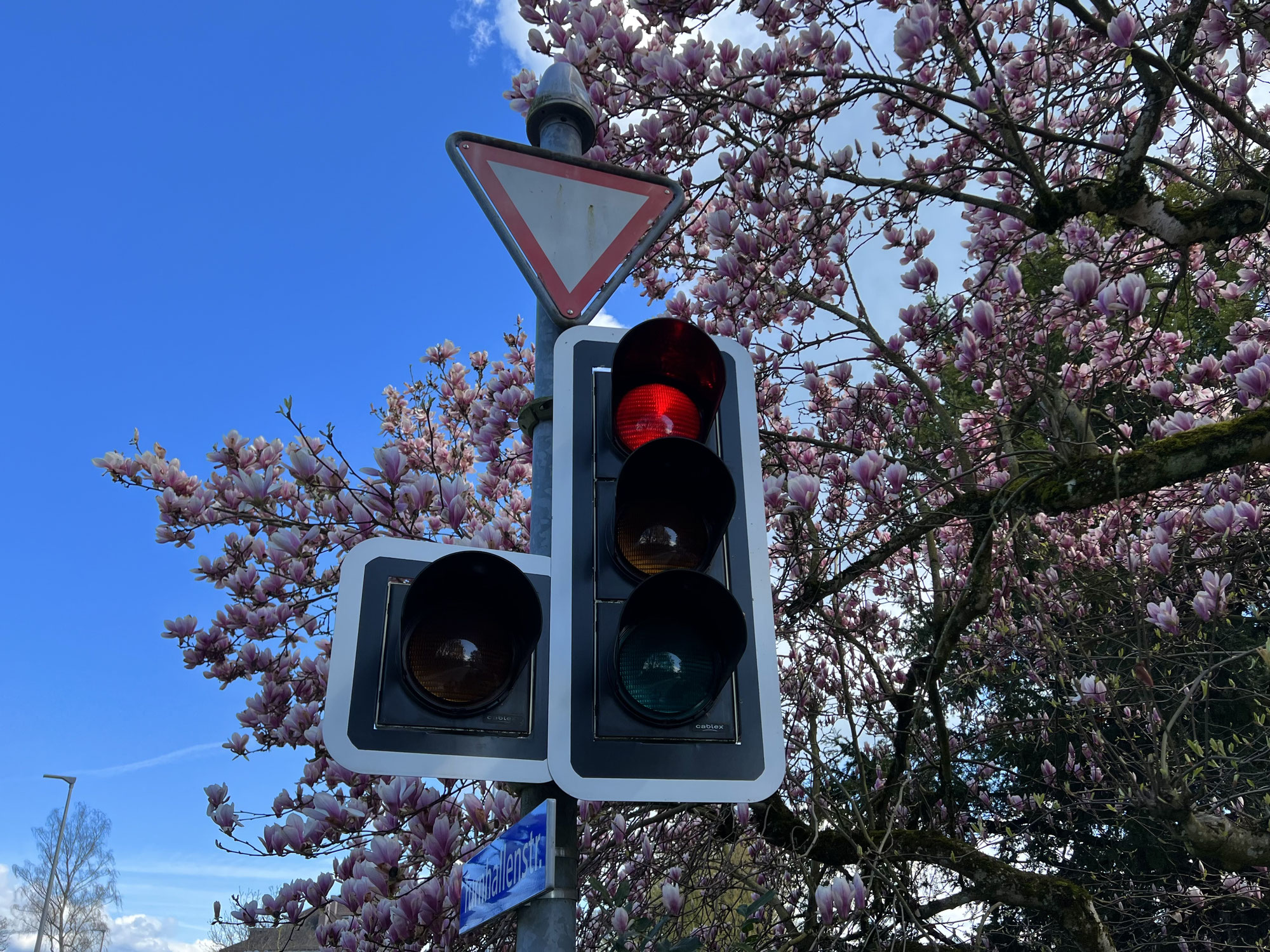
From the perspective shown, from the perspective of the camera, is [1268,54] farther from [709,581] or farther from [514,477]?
[709,581]

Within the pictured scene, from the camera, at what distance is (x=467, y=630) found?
5.32 feet

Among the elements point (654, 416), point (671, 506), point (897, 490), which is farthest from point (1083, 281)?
point (671, 506)

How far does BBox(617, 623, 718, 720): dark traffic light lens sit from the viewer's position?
1636 millimetres

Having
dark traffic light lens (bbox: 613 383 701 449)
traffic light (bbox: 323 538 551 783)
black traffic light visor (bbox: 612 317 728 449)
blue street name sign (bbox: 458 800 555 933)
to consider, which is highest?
black traffic light visor (bbox: 612 317 728 449)

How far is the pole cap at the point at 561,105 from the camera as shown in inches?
98.8

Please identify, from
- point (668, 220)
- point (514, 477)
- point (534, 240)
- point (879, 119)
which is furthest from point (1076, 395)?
point (534, 240)

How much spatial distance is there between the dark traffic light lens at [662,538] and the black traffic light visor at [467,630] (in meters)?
0.25

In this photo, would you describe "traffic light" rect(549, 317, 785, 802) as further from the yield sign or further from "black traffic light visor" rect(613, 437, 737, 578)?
the yield sign

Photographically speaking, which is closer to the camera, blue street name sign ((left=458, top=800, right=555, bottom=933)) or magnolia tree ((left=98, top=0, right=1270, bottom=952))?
blue street name sign ((left=458, top=800, right=555, bottom=933))

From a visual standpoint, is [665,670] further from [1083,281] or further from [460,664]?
[1083,281]

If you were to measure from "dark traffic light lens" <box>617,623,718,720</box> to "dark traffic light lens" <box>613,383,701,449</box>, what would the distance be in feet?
1.50

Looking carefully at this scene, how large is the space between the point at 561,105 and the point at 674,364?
3.34ft

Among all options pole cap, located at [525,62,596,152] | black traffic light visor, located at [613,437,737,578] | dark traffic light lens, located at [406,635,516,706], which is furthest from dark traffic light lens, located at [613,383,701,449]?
pole cap, located at [525,62,596,152]

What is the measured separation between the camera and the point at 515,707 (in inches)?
63.0
